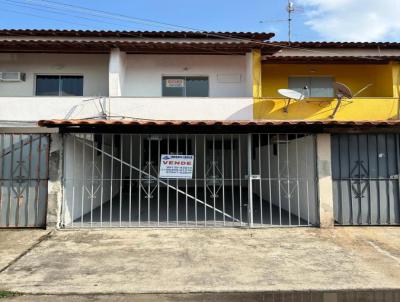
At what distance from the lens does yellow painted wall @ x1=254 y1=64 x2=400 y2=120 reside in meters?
12.3

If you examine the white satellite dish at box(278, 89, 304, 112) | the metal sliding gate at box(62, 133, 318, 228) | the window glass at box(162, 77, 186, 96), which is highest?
the window glass at box(162, 77, 186, 96)

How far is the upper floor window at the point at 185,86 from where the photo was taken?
13227 millimetres

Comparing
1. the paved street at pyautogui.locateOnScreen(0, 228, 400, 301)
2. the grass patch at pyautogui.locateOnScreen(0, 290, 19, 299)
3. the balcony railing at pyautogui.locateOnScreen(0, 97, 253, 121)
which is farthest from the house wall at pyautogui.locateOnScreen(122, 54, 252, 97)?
the grass patch at pyautogui.locateOnScreen(0, 290, 19, 299)

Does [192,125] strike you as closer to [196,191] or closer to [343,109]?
[196,191]

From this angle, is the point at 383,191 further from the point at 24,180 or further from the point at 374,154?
the point at 24,180

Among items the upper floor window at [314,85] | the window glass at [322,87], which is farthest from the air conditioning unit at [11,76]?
the window glass at [322,87]

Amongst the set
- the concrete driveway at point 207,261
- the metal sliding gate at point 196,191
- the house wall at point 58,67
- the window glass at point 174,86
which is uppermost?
the house wall at point 58,67

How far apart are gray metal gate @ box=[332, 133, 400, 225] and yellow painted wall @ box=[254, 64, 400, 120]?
3.32 meters

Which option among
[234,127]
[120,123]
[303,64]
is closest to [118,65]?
[120,123]

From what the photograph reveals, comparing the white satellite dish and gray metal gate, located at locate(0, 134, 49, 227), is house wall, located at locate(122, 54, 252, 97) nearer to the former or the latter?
the white satellite dish

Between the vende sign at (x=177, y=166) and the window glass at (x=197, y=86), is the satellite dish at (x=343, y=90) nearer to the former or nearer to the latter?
the window glass at (x=197, y=86)

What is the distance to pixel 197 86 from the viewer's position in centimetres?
1333

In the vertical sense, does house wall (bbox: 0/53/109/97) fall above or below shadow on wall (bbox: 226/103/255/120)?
above

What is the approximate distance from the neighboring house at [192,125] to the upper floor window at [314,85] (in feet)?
0.14
